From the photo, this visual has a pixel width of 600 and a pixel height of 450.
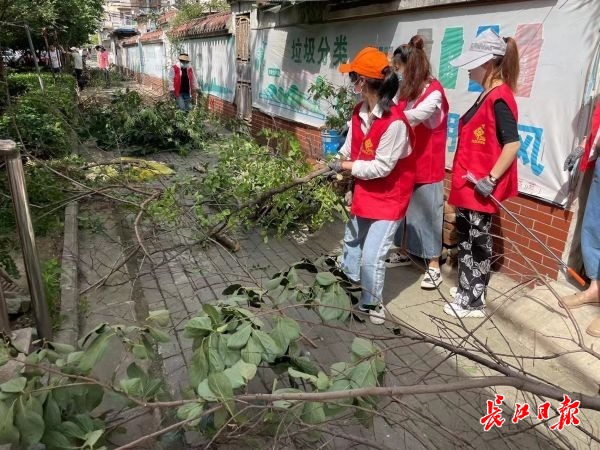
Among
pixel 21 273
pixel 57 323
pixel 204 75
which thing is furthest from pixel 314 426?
pixel 204 75

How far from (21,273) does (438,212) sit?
11.5ft

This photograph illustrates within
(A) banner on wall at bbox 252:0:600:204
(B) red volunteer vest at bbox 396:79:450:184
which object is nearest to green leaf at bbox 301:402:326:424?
(B) red volunteer vest at bbox 396:79:450:184

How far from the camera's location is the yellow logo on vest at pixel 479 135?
2.89m

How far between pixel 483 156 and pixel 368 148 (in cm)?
75

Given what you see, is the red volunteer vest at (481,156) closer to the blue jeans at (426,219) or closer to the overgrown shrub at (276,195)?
the blue jeans at (426,219)

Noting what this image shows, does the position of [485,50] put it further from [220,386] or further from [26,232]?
[26,232]

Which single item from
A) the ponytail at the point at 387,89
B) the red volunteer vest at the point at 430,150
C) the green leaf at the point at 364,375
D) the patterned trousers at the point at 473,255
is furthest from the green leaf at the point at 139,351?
the red volunteer vest at the point at 430,150

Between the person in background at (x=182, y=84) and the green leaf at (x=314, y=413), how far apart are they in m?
10.9

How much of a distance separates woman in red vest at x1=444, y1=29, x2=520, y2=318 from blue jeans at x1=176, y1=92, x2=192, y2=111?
31.2 ft

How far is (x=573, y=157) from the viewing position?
3035mm

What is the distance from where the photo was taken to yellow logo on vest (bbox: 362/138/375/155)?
2.79 metres

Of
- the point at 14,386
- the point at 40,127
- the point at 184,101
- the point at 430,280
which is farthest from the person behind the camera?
the point at 184,101

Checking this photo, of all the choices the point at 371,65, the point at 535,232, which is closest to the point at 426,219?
the point at 535,232

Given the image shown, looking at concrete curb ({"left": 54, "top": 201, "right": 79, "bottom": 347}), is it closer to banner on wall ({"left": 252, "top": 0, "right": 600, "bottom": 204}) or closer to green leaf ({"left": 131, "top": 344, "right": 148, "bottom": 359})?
green leaf ({"left": 131, "top": 344, "right": 148, "bottom": 359})
